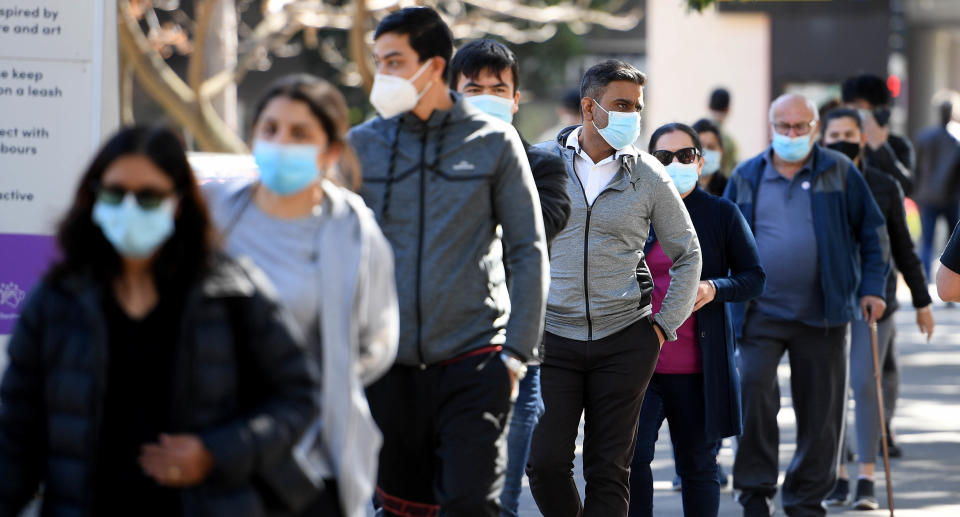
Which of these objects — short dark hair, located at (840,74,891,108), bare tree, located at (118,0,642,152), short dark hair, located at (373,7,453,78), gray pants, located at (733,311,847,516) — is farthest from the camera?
bare tree, located at (118,0,642,152)

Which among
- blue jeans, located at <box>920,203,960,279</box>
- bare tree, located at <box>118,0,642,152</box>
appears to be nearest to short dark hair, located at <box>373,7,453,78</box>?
bare tree, located at <box>118,0,642,152</box>

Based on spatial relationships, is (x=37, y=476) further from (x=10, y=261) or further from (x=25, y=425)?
(x=10, y=261)

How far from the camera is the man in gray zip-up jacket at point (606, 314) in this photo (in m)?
6.02

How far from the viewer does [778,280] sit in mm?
7504

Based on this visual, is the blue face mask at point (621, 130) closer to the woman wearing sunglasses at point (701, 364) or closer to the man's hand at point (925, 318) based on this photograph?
the woman wearing sunglasses at point (701, 364)

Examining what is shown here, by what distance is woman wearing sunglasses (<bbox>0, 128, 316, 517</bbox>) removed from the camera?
3287 millimetres

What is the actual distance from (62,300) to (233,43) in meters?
16.2

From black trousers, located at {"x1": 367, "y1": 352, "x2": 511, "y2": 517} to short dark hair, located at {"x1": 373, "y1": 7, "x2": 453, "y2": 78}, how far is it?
0.94 meters

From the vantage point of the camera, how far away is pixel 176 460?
327cm

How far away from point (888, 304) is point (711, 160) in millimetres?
1392

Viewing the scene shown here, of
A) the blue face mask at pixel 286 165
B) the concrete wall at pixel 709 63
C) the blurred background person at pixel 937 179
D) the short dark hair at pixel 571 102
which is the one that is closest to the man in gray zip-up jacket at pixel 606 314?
the blue face mask at pixel 286 165

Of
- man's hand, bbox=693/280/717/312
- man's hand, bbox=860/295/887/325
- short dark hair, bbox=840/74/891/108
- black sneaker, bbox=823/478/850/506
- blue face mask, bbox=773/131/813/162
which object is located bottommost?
black sneaker, bbox=823/478/850/506

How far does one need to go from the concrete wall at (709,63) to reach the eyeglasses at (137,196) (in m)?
25.4

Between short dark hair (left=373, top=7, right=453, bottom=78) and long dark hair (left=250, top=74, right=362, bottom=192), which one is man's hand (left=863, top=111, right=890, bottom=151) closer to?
short dark hair (left=373, top=7, right=453, bottom=78)
